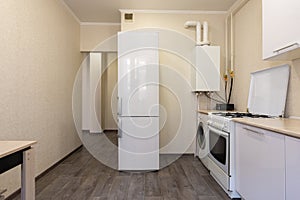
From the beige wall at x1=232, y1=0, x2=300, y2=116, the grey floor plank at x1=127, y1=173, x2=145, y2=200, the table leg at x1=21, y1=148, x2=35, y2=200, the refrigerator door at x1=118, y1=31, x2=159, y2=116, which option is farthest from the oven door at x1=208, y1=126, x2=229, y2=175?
the table leg at x1=21, y1=148, x2=35, y2=200

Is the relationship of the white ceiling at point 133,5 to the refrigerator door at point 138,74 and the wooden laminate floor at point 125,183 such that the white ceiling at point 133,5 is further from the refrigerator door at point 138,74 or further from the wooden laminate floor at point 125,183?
the wooden laminate floor at point 125,183

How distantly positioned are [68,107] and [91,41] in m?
1.54

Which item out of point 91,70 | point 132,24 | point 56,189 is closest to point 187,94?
point 132,24

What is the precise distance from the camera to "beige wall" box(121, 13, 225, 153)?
4434mm

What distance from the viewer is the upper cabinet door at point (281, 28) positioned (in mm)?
1884

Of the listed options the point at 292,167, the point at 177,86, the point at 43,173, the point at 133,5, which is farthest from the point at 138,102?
the point at 292,167

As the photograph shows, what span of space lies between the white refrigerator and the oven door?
758 mm

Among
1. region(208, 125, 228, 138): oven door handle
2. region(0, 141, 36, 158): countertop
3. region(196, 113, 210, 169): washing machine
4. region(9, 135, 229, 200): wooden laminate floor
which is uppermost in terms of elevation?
region(0, 141, 36, 158): countertop

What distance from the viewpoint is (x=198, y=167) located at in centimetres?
367

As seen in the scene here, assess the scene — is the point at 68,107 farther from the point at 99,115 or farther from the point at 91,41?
the point at 99,115

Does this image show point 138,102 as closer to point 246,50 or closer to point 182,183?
point 182,183

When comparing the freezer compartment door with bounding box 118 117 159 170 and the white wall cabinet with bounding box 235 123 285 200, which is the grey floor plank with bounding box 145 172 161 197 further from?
the white wall cabinet with bounding box 235 123 285 200

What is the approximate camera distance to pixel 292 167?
4.91 feet

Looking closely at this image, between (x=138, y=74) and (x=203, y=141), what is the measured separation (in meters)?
1.45
